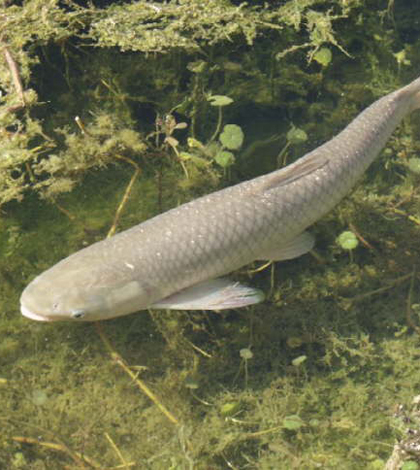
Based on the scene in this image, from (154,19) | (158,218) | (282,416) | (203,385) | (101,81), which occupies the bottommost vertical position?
(282,416)

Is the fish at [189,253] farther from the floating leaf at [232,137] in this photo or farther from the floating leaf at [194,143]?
the floating leaf at [194,143]

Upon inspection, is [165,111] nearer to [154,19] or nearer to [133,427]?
[154,19]

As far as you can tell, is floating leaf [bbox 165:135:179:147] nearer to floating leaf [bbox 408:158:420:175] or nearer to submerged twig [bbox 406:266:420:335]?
floating leaf [bbox 408:158:420:175]

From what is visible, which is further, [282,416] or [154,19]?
[154,19]

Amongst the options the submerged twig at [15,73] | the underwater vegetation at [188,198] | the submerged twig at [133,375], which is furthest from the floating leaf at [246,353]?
the submerged twig at [15,73]

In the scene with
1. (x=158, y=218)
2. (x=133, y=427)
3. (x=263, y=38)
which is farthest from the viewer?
(x=263, y=38)

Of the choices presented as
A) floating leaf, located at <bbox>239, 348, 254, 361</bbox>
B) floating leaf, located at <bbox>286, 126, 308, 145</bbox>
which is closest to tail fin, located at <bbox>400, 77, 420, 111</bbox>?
floating leaf, located at <bbox>286, 126, 308, 145</bbox>

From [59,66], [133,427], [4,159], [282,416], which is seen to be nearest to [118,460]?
[133,427]
